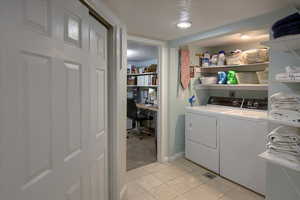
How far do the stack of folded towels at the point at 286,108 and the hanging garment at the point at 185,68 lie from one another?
161cm

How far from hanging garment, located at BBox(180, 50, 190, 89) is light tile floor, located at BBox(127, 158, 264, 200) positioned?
138 centimetres

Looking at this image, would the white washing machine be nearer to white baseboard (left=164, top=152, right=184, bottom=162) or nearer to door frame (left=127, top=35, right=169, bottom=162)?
white baseboard (left=164, top=152, right=184, bottom=162)

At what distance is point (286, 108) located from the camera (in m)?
1.38

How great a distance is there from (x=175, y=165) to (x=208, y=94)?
58.1 inches

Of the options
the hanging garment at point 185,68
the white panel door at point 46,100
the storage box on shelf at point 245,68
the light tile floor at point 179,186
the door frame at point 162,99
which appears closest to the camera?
the white panel door at point 46,100

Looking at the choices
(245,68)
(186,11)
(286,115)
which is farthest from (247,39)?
(286,115)

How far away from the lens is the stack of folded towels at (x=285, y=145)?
4.36ft

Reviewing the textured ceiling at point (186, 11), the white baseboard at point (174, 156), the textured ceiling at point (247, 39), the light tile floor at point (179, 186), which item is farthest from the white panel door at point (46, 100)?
the textured ceiling at point (247, 39)

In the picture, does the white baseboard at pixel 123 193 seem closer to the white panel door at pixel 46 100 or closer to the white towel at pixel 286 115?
the white panel door at pixel 46 100

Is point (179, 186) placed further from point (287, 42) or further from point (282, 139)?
point (287, 42)

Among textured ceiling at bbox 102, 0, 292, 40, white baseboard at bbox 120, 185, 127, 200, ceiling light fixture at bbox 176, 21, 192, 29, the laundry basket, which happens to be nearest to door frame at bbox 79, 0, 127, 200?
white baseboard at bbox 120, 185, 127, 200

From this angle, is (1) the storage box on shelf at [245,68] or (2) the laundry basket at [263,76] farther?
(1) the storage box on shelf at [245,68]

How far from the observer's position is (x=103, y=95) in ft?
5.29

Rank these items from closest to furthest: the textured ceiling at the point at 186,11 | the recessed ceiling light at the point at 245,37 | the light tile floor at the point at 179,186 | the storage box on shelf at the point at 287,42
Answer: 1. the storage box on shelf at the point at 287,42
2. the textured ceiling at the point at 186,11
3. the light tile floor at the point at 179,186
4. the recessed ceiling light at the point at 245,37
